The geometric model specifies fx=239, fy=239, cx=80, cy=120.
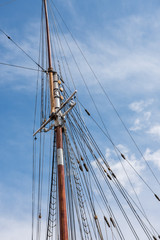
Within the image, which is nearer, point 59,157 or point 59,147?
point 59,157

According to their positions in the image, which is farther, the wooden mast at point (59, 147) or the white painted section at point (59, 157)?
the white painted section at point (59, 157)

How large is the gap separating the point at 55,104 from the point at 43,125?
1432 millimetres

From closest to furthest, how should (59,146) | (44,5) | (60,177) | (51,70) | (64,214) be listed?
(64,214) < (60,177) < (59,146) < (51,70) < (44,5)

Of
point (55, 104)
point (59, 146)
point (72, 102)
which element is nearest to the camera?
point (59, 146)

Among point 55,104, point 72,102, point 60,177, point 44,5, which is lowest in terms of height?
point 60,177

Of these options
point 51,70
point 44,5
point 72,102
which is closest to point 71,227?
point 72,102

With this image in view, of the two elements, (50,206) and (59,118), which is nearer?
(50,206)

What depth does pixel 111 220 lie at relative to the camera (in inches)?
459

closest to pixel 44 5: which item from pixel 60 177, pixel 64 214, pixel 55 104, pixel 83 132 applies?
pixel 55 104

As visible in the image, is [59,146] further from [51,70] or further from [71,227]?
[51,70]

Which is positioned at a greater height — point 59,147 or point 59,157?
point 59,147

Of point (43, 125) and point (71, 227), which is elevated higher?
point (43, 125)

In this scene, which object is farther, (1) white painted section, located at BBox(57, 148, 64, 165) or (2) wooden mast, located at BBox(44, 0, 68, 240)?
(1) white painted section, located at BBox(57, 148, 64, 165)

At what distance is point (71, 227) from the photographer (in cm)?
1184
